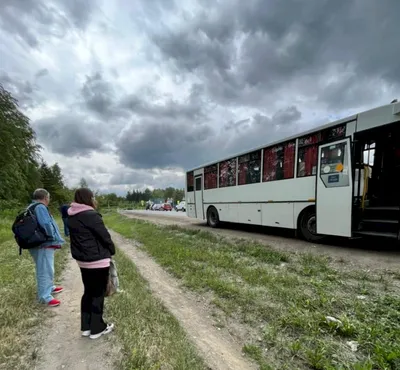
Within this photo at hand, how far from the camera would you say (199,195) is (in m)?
16.0

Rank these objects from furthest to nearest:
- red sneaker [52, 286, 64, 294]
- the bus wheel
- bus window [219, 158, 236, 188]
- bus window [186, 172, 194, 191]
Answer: bus window [186, 172, 194, 191] → the bus wheel → bus window [219, 158, 236, 188] → red sneaker [52, 286, 64, 294]

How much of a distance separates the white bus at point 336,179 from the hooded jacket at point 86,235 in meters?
6.47

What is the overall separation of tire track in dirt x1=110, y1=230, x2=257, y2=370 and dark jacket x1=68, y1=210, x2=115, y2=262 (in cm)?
153

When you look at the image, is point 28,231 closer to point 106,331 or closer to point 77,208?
point 77,208

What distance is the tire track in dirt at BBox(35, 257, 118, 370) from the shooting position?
2.55m

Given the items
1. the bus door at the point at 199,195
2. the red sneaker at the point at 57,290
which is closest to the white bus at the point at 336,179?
the bus door at the point at 199,195

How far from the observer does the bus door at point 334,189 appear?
701cm

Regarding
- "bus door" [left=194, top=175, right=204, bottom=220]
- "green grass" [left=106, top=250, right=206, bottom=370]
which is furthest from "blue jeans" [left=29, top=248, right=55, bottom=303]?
"bus door" [left=194, top=175, right=204, bottom=220]

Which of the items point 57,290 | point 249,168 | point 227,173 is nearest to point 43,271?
point 57,290

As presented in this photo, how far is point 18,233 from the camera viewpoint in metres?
3.69

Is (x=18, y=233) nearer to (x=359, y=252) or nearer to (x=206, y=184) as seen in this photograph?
(x=359, y=252)

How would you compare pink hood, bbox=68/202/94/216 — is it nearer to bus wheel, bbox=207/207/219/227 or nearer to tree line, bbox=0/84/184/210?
bus wheel, bbox=207/207/219/227

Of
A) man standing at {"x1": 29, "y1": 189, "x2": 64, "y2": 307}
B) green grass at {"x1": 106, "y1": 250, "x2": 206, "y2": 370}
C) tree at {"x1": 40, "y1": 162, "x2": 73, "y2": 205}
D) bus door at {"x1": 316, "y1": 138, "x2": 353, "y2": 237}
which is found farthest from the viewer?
tree at {"x1": 40, "y1": 162, "x2": 73, "y2": 205}

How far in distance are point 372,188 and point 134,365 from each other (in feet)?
26.5
